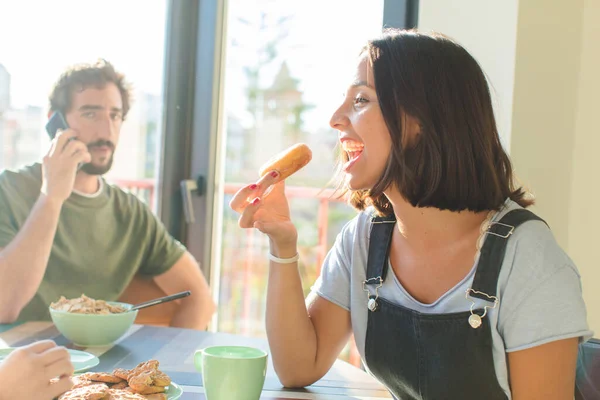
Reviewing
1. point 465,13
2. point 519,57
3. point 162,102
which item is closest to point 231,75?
point 162,102

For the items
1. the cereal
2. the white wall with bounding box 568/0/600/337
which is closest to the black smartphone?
the cereal

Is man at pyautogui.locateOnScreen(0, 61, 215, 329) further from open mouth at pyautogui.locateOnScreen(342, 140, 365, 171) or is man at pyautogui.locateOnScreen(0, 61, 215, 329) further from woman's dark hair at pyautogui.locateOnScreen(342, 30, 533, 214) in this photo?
woman's dark hair at pyautogui.locateOnScreen(342, 30, 533, 214)

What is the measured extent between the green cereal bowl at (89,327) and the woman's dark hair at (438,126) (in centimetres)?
61

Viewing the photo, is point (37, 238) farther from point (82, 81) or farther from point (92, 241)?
point (82, 81)

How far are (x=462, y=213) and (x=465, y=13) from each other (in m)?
0.93

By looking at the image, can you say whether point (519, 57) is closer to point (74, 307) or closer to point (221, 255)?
point (74, 307)

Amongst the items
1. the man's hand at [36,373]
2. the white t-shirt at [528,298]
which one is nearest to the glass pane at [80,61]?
the man's hand at [36,373]

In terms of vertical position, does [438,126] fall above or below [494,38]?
below

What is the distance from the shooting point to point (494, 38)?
5.91ft

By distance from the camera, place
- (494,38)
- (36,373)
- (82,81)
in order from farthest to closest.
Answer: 1. (82,81)
2. (494,38)
3. (36,373)

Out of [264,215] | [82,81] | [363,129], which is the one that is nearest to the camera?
[363,129]

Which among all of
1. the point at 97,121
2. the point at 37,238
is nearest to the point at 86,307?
the point at 37,238

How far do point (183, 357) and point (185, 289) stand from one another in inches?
39.9

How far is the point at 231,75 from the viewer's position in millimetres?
2740
